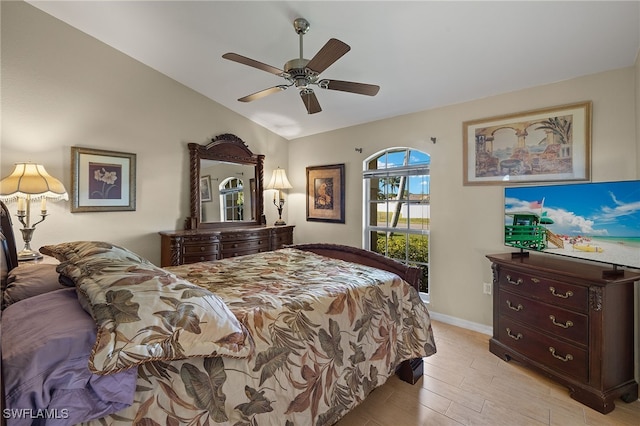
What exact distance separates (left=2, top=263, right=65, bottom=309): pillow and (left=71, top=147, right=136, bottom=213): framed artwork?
1774mm

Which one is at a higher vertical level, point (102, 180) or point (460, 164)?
point (460, 164)

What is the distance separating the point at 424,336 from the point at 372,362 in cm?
55

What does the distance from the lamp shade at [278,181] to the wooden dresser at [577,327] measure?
3.30 meters

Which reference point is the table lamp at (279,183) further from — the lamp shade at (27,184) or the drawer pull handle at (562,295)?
the drawer pull handle at (562,295)

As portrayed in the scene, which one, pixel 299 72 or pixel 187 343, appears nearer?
pixel 187 343

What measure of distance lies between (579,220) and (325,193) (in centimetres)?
314

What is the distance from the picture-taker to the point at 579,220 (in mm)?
2318

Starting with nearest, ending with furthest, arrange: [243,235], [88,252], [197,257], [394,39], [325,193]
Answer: [88,252], [394,39], [197,257], [243,235], [325,193]

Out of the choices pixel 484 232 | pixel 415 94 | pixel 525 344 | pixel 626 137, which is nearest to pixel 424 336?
pixel 525 344

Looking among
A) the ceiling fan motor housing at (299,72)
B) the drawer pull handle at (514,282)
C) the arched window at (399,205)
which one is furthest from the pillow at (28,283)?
the arched window at (399,205)

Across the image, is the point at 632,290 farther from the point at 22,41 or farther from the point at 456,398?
the point at 22,41

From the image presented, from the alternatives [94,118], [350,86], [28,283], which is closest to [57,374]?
[28,283]

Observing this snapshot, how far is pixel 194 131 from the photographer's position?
4.08m

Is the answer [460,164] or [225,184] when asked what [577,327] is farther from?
[225,184]
